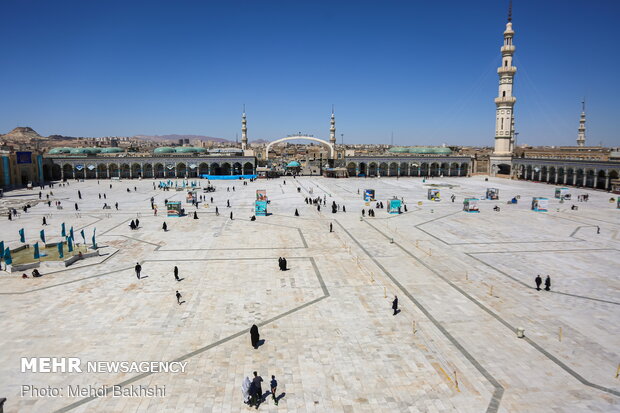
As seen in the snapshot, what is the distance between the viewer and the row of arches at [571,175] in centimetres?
5519

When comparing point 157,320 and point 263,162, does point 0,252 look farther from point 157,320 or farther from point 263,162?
point 263,162

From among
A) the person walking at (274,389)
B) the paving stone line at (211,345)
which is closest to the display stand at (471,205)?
the paving stone line at (211,345)

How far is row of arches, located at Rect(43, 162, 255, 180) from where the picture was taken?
7212 centimetres

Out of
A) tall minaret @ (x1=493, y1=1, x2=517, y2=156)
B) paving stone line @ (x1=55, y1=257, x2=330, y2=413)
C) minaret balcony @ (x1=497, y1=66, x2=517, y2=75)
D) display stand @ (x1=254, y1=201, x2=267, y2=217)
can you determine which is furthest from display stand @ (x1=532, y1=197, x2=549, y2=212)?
minaret balcony @ (x1=497, y1=66, x2=517, y2=75)

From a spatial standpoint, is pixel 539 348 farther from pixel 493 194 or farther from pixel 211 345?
pixel 493 194

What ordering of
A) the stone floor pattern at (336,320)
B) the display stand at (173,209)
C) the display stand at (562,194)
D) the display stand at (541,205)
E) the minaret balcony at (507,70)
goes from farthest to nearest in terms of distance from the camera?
the minaret balcony at (507,70) < the display stand at (562,194) < the display stand at (541,205) < the display stand at (173,209) < the stone floor pattern at (336,320)

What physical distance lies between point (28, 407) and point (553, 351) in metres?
13.8

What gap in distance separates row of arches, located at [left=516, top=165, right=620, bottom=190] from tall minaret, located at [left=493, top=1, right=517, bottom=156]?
243 inches

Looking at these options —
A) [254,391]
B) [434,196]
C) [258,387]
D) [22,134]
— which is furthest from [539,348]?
[22,134]

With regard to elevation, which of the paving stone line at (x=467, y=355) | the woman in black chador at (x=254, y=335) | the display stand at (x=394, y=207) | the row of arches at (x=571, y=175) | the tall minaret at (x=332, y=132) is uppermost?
the tall minaret at (x=332, y=132)

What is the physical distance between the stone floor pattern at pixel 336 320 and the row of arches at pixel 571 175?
1387 inches

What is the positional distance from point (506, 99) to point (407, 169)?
2321cm

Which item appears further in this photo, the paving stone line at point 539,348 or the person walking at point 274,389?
the paving stone line at point 539,348

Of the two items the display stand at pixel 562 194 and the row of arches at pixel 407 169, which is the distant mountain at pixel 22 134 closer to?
the row of arches at pixel 407 169
